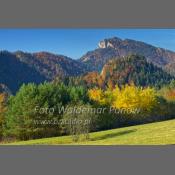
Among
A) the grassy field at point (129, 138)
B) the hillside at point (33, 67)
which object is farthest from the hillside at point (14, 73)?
the grassy field at point (129, 138)

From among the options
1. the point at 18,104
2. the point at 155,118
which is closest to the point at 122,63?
the point at 155,118

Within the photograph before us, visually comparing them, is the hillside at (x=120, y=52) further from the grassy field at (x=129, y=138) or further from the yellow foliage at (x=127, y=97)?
the grassy field at (x=129, y=138)

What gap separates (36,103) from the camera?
66.6ft

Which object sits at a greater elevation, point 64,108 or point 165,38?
point 165,38

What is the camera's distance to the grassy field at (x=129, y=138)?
20.0m

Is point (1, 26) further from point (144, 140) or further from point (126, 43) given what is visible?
point (144, 140)

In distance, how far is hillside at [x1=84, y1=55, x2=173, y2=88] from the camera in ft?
68.6

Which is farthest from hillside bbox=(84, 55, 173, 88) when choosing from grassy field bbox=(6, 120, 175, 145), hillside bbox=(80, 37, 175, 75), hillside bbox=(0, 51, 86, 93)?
grassy field bbox=(6, 120, 175, 145)

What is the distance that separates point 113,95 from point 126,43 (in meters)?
1.65

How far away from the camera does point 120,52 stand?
20844 mm

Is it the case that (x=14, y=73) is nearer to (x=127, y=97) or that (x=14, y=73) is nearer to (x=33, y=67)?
(x=33, y=67)

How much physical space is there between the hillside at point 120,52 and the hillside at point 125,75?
17 cm

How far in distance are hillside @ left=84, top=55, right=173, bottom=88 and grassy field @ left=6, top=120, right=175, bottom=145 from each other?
4.73 ft

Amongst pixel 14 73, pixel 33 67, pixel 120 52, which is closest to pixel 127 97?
pixel 120 52
